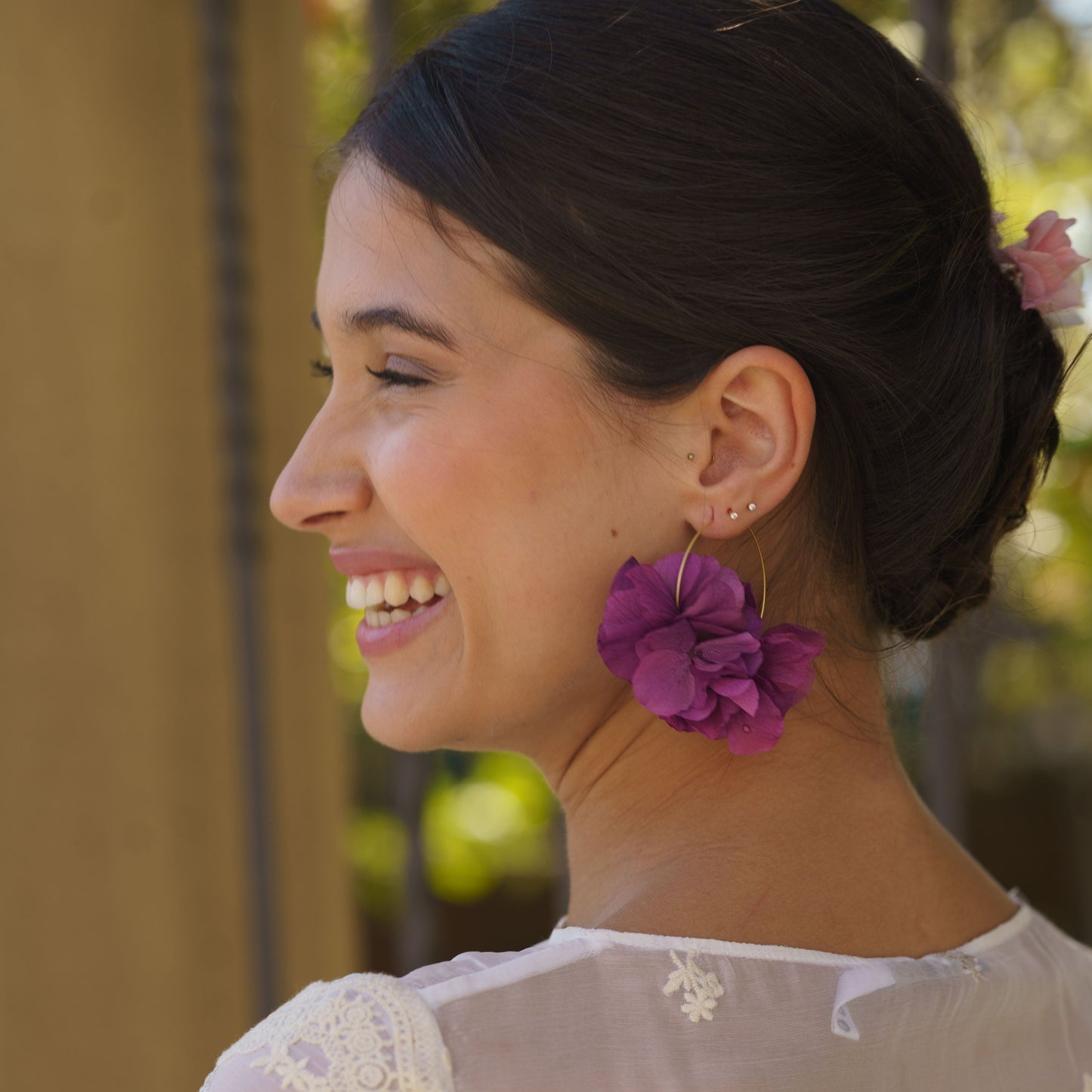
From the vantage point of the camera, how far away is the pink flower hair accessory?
1503 mm

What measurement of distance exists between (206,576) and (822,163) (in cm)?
186

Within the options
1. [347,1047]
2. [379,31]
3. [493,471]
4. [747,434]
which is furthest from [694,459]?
[379,31]

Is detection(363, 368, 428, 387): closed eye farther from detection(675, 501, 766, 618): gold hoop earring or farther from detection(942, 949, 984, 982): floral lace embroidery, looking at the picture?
detection(942, 949, 984, 982): floral lace embroidery

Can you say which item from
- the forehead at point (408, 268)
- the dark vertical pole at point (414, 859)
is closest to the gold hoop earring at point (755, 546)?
the forehead at point (408, 268)

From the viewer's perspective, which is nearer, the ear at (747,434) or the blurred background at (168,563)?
the ear at (747,434)

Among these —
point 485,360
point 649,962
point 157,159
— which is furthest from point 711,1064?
point 157,159

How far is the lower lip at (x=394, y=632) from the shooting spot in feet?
4.64

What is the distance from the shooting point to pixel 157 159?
9.09 feet

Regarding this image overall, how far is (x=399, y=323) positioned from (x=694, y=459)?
313 millimetres

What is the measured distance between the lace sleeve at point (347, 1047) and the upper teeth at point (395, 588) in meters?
0.48

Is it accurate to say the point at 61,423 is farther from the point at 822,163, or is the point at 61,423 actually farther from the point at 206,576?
the point at 822,163

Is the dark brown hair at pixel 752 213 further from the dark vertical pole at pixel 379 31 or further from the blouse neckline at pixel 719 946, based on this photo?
the dark vertical pole at pixel 379 31

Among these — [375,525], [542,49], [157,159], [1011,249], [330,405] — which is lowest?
[375,525]

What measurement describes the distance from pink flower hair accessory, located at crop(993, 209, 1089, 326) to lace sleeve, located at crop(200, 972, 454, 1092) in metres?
1.00
